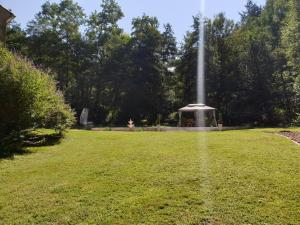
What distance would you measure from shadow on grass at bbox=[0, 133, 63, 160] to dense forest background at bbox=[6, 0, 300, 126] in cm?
2644

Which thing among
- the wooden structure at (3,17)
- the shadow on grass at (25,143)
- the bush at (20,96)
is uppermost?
the wooden structure at (3,17)

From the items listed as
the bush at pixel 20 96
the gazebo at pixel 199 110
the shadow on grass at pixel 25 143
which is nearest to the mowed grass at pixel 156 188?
the shadow on grass at pixel 25 143

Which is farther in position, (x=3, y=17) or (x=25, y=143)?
(x=3, y=17)

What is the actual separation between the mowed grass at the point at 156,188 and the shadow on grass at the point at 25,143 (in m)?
1.57

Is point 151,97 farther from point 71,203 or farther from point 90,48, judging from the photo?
point 71,203

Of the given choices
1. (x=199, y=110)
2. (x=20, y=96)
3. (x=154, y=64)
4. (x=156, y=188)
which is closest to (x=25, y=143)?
(x=20, y=96)

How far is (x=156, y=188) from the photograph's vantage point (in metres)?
8.47

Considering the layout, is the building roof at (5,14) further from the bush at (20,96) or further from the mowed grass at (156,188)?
the mowed grass at (156,188)

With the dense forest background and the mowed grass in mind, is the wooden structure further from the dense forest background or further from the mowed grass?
the mowed grass

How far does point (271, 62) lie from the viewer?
4478 cm

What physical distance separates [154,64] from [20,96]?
33.8m

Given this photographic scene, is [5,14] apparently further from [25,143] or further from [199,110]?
[199,110]

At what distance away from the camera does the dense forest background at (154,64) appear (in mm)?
44375

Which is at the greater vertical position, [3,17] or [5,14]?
[5,14]
